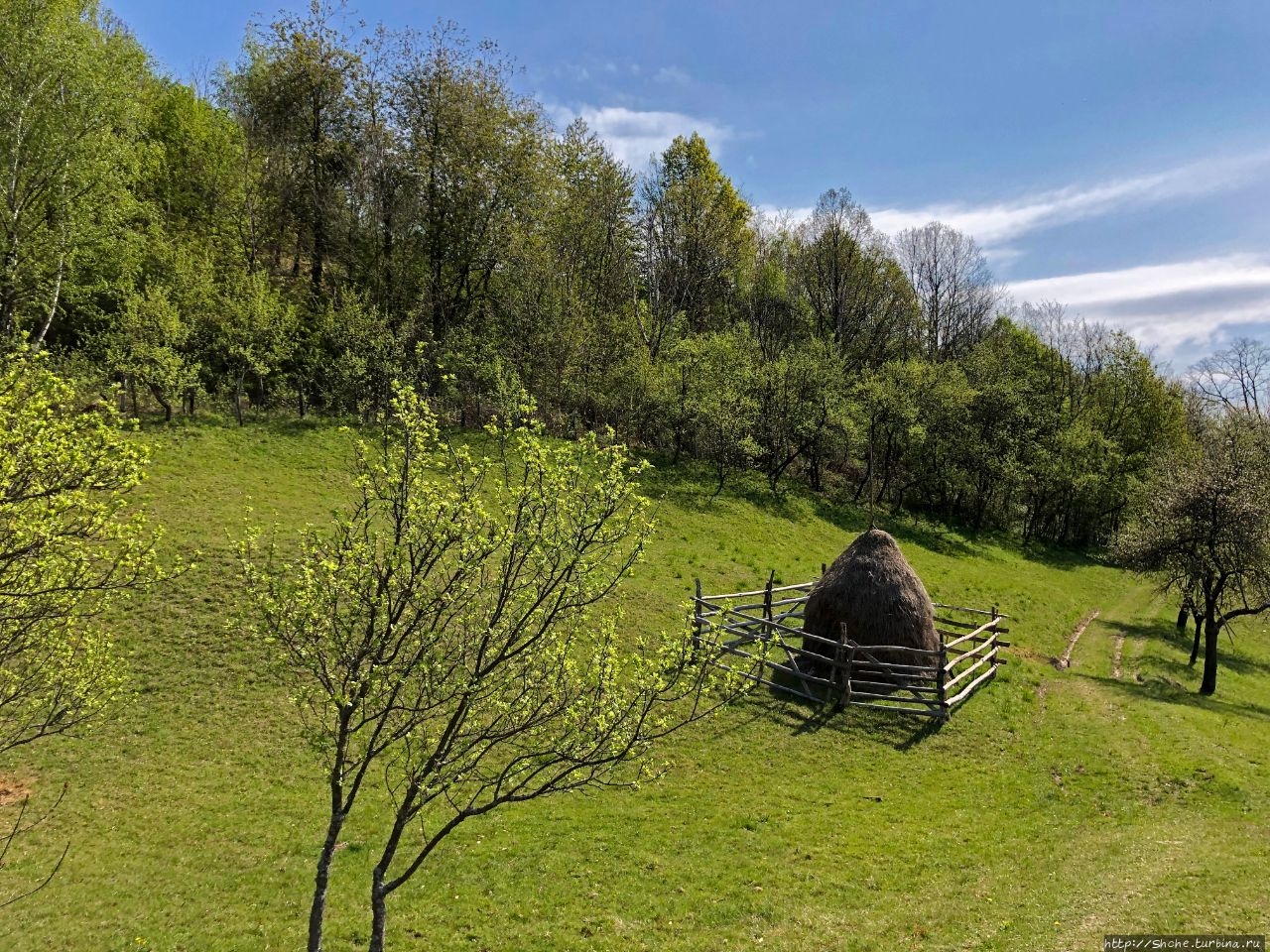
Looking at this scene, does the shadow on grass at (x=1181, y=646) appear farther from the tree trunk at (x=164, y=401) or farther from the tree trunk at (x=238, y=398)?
the tree trunk at (x=164, y=401)

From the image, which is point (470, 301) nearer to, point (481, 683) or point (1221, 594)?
point (481, 683)

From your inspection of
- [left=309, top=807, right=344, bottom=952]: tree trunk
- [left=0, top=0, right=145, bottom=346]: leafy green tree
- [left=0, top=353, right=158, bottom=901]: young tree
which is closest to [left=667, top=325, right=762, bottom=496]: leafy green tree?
[left=0, top=0, right=145, bottom=346]: leafy green tree

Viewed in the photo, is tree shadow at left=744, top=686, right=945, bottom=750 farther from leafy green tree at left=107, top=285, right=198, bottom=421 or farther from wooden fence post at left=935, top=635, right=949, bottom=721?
leafy green tree at left=107, top=285, right=198, bottom=421

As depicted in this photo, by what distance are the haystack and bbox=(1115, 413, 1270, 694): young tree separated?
502 inches

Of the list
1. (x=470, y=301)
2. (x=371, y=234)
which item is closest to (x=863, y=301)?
(x=470, y=301)

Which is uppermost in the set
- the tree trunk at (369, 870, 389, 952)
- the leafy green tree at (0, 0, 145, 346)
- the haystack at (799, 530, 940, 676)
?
the leafy green tree at (0, 0, 145, 346)

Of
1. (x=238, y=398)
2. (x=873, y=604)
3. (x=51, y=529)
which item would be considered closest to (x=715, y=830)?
(x=873, y=604)

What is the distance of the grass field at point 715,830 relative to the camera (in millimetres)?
10531

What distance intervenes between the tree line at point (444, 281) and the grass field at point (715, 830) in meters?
14.5

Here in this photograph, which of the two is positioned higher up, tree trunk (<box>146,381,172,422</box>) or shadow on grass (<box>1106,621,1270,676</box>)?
tree trunk (<box>146,381,172,422</box>)

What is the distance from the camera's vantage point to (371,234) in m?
41.8

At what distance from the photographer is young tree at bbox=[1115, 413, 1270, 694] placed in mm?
24172

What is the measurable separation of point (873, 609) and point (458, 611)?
1528cm

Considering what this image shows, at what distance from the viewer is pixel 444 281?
141 feet
